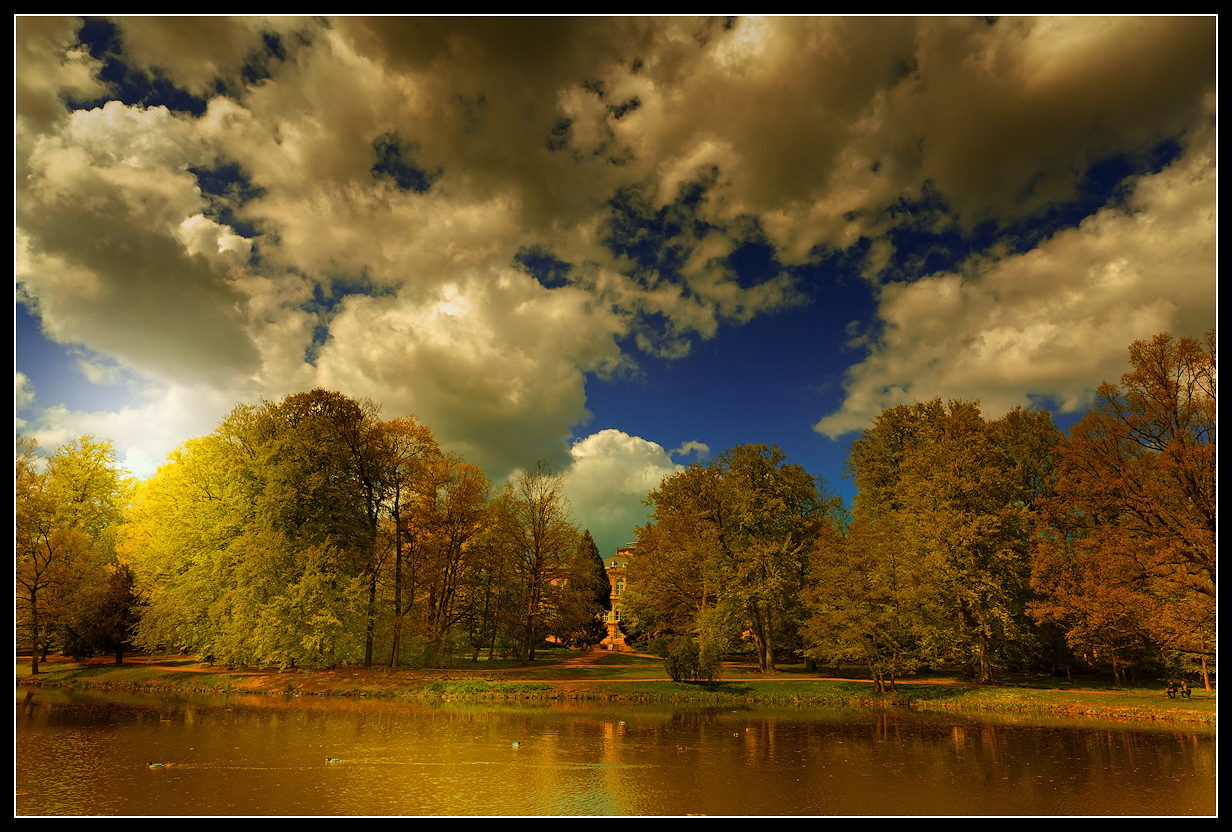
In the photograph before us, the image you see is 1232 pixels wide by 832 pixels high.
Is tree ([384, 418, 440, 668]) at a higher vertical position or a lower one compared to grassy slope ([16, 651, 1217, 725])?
higher

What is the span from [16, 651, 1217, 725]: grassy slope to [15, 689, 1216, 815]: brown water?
17.2 ft

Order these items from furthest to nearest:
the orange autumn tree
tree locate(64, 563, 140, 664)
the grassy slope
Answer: tree locate(64, 563, 140, 664)
the grassy slope
the orange autumn tree

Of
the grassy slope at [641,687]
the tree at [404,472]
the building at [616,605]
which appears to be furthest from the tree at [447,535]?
the building at [616,605]

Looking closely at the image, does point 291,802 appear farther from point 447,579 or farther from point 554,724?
point 447,579

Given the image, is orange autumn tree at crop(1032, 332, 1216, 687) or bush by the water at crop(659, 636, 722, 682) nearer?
orange autumn tree at crop(1032, 332, 1216, 687)

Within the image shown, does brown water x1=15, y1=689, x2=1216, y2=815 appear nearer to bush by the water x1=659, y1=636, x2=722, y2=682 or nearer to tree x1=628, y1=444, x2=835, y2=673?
bush by the water x1=659, y1=636, x2=722, y2=682

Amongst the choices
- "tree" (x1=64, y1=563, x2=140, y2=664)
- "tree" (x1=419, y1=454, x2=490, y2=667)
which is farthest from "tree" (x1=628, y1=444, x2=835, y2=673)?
"tree" (x1=64, y1=563, x2=140, y2=664)

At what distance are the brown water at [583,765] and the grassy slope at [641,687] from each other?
5.24m

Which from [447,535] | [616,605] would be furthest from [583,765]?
[616,605]

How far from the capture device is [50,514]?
135ft

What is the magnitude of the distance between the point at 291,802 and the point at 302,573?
26.1m

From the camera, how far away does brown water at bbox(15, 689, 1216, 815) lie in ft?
41.4

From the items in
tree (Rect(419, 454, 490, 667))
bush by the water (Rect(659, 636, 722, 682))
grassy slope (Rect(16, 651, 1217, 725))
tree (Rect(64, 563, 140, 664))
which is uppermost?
tree (Rect(419, 454, 490, 667))

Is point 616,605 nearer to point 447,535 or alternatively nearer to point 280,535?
point 447,535
